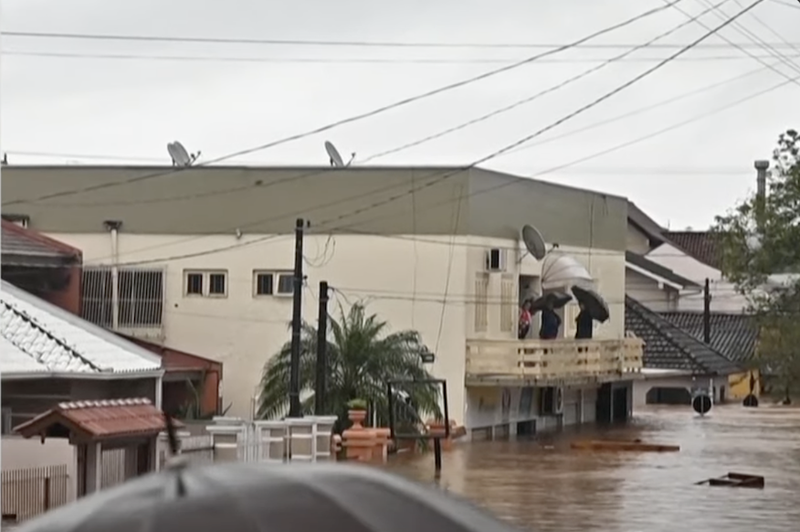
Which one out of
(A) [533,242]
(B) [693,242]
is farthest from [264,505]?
(B) [693,242]

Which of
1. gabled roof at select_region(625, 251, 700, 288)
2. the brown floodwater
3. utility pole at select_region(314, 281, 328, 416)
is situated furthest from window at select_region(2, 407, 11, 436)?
gabled roof at select_region(625, 251, 700, 288)

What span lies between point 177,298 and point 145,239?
1658mm

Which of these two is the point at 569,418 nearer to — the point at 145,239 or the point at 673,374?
the point at 673,374

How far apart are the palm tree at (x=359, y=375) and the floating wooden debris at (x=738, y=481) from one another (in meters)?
8.53

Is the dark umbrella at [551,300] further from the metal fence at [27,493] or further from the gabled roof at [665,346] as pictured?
the metal fence at [27,493]

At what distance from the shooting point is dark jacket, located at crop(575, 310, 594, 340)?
48750 mm

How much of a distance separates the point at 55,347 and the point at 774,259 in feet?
38.9

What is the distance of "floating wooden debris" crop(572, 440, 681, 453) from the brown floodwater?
1.55ft

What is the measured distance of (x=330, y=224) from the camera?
143 ft

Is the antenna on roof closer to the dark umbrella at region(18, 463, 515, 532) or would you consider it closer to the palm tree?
the palm tree

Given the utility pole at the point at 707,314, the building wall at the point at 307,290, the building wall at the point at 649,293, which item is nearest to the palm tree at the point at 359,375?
the building wall at the point at 307,290

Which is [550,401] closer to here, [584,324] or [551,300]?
[584,324]

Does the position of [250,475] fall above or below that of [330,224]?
below

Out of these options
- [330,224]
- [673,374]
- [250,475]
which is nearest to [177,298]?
[330,224]
